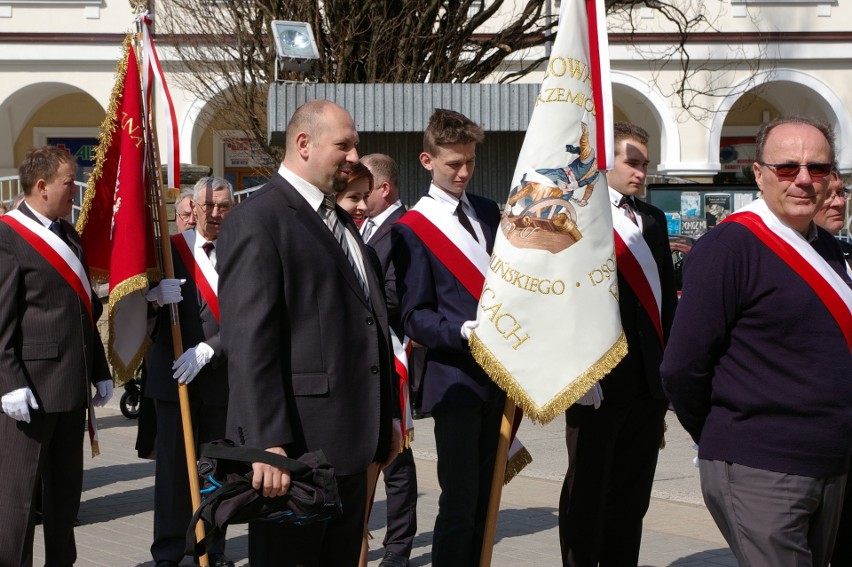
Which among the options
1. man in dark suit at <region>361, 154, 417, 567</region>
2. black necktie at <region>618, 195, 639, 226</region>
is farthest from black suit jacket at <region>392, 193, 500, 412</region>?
black necktie at <region>618, 195, 639, 226</region>

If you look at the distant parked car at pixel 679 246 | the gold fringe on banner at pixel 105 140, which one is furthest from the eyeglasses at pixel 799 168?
the distant parked car at pixel 679 246

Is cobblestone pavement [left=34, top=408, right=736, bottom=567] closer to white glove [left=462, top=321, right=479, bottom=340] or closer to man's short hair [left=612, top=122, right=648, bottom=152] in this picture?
white glove [left=462, top=321, right=479, bottom=340]

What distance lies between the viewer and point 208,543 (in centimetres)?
402

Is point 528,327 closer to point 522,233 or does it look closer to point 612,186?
point 522,233

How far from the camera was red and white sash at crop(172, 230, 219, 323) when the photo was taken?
675 cm

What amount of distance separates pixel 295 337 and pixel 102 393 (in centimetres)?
271

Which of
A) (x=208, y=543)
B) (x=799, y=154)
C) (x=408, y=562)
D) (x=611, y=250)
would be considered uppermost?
(x=799, y=154)

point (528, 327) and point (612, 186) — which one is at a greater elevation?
point (612, 186)

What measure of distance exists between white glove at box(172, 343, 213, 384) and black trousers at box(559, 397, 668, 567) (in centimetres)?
193

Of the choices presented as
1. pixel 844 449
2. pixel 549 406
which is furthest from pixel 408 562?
pixel 844 449

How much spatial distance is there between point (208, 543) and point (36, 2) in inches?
960

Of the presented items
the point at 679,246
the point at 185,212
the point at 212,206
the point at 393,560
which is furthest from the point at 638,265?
the point at 679,246

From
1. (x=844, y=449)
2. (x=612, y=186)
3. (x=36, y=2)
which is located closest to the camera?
(x=844, y=449)

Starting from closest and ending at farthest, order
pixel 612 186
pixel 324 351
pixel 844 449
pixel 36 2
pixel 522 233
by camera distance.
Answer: pixel 844 449 → pixel 324 351 → pixel 522 233 → pixel 612 186 → pixel 36 2
